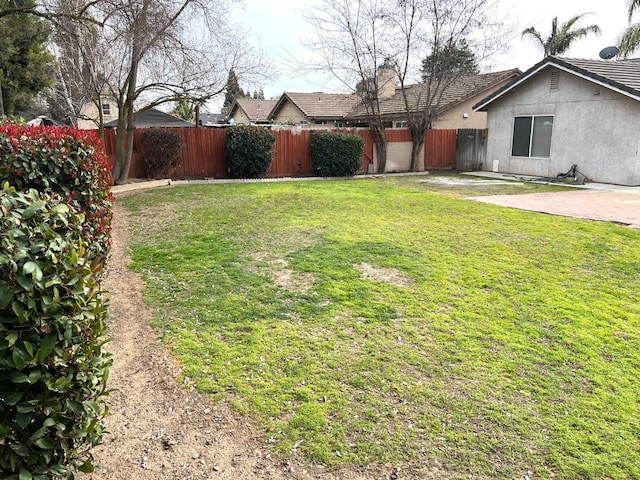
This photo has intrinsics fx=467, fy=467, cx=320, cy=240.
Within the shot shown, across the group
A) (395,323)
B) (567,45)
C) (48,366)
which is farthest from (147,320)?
(567,45)

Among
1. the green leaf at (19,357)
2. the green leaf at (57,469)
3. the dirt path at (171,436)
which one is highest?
the green leaf at (19,357)

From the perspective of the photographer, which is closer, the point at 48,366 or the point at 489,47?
the point at 48,366

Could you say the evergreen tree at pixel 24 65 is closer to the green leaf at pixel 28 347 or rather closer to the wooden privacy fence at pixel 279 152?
the wooden privacy fence at pixel 279 152

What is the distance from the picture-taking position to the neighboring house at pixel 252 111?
36.8 metres

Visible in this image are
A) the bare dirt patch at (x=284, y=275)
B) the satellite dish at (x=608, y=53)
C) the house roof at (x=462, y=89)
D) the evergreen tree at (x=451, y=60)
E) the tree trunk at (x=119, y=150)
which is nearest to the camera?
the bare dirt patch at (x=284, y=275)

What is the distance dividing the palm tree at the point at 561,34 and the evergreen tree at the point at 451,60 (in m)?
13.0

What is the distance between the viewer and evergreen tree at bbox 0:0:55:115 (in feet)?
54.9

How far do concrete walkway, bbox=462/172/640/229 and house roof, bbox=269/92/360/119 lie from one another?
16.6m

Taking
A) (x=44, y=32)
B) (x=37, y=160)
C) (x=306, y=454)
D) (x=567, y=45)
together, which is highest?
(x=567, y=45)

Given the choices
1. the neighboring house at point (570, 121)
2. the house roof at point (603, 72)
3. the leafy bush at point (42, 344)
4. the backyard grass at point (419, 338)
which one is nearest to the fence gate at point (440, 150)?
the neighboring house at point (570, 121)

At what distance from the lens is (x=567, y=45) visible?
28938 millimetres

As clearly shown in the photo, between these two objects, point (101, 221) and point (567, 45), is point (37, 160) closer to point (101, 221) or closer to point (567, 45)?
point (101, 221)

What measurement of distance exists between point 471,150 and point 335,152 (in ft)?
20.8

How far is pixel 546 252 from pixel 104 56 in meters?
12.0
